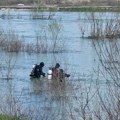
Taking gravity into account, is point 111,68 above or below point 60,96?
above

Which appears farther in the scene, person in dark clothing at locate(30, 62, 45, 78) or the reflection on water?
person in dark clothing at locate(30, 62, 45, 78)

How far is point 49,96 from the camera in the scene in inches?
601

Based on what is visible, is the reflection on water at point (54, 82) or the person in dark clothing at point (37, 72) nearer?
the reflection on water at point (54, 82)

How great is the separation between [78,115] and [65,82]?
343 centimetres

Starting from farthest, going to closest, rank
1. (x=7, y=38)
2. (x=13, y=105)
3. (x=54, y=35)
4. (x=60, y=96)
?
(x=54, y=35) → (x=7, y=38) → (x=60, y=96) → (x=13, y=105)

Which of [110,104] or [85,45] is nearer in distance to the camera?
[110,104]

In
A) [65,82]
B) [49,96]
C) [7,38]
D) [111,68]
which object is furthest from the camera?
[7,38]

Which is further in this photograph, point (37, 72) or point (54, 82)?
point (37, 72)

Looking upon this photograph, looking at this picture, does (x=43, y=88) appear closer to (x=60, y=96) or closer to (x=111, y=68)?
(x=60, y=96)

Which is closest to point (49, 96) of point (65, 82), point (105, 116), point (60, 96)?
point (65, 82)

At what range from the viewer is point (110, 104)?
8.70 meters

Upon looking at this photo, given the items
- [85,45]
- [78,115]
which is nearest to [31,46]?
[85,45]

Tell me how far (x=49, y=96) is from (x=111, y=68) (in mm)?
6742

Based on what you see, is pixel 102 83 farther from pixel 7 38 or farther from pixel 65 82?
pixel 7 38
